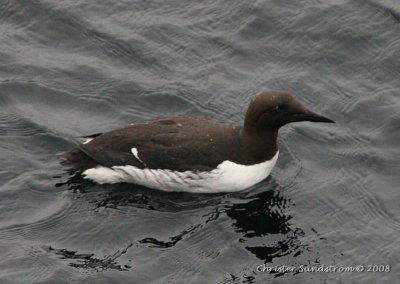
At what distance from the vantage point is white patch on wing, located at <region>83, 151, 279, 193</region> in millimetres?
10938

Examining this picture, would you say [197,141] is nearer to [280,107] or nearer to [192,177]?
[192,177]

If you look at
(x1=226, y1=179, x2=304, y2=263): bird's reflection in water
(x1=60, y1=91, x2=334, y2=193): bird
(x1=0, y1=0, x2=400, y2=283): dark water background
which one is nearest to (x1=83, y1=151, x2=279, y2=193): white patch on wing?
(x1=60, y1=91, x2=334, y2=193): bird

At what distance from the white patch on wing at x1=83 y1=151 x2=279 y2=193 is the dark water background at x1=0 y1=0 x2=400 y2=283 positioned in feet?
0.38

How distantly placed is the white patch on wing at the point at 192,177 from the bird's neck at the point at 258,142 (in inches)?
3.9

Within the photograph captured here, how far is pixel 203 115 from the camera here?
12.5 meters

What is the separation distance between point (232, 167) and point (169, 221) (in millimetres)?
912

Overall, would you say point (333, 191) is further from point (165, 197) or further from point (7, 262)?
point (7, 262)

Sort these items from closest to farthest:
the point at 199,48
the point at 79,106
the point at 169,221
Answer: the point at 169,221, the point at 79,106, the point at 199,48

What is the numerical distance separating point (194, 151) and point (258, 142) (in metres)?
0.71

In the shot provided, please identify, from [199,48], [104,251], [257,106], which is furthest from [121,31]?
[104,251]

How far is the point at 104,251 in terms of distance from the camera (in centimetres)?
1015

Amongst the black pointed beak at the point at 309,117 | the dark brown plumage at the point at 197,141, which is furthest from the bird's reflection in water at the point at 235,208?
the black pointed beak at the point at 309,117

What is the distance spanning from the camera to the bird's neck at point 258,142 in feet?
36.3

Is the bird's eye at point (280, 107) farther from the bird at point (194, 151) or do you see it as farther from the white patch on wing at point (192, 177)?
the white patch on wing at point (192, 177)
